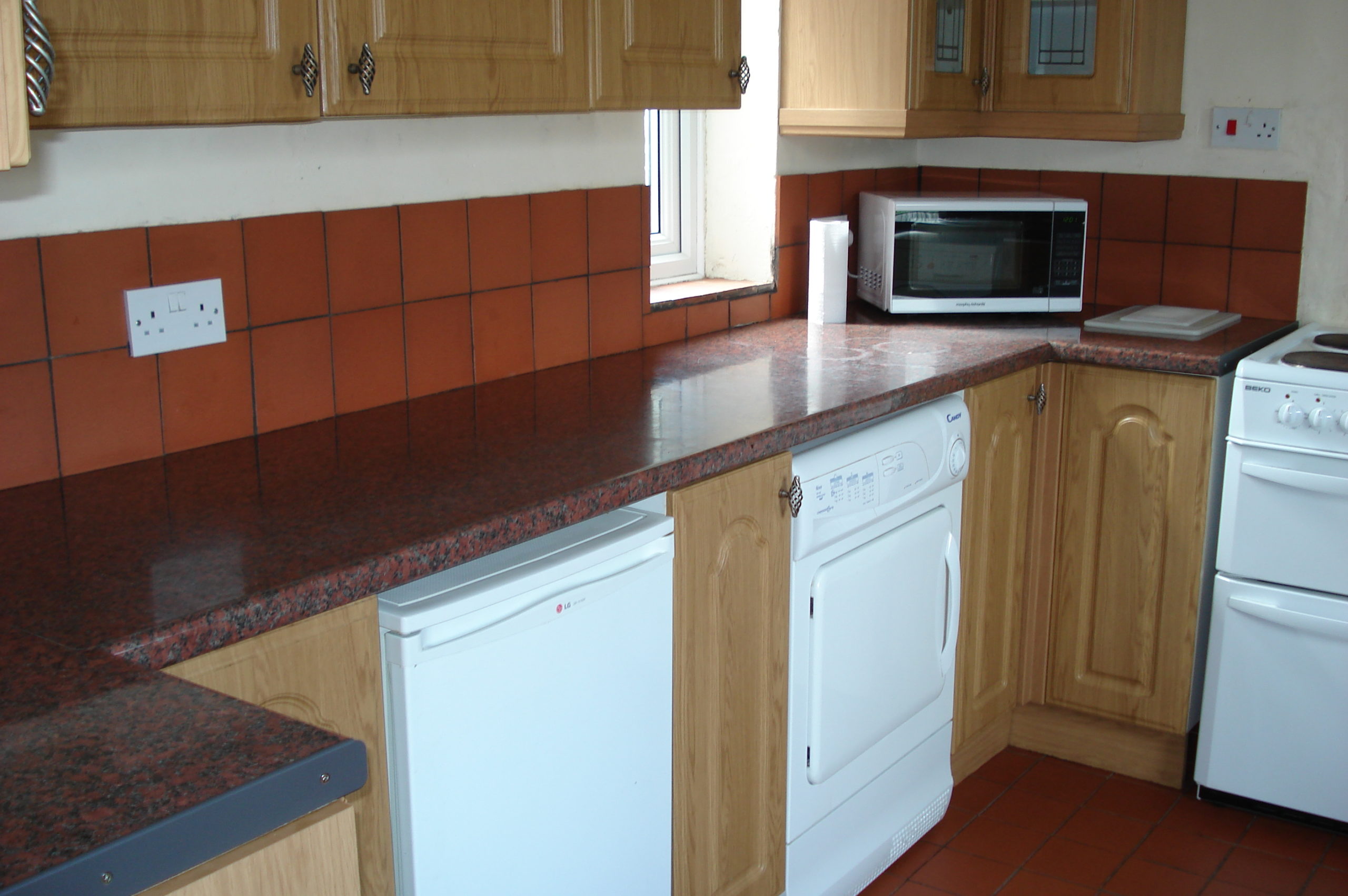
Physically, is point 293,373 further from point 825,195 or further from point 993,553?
point 825,195

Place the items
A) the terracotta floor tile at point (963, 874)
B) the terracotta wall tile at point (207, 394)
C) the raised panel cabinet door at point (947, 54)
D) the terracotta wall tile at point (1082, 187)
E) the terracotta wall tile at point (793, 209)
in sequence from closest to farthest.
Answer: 1. the terracotta wall tile at point (207, 394)
2. the terracotta floor tile at point (963, 874)
3. the raised panel cabinet door at point (947, 54)
4. the terracotta wall tile at point (793, 209)
5. the terracotta wall tile at point (1082, 187)

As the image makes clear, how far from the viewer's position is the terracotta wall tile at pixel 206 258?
71.7 inches

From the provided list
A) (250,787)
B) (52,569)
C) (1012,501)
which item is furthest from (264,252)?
(1012,501)

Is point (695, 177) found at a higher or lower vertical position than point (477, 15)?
lower

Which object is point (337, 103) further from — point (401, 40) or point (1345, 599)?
point (1345, 599)

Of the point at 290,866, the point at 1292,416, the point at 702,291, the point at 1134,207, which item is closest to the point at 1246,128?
the point at 1134,207

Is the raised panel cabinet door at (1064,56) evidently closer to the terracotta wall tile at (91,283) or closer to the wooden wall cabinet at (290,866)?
the terracotta wall tile at (91,283)

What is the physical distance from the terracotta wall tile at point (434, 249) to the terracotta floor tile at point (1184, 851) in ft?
5.62

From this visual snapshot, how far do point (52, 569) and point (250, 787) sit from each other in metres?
0.65

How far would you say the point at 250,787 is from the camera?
921 millimetres

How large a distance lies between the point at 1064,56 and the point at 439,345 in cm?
161

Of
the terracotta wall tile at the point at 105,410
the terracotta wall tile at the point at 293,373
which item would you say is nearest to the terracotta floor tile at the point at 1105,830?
the terracotta wall tile at the point at 293,373

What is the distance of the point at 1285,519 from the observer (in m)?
2.50

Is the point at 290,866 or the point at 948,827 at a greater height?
the point at 290,866
